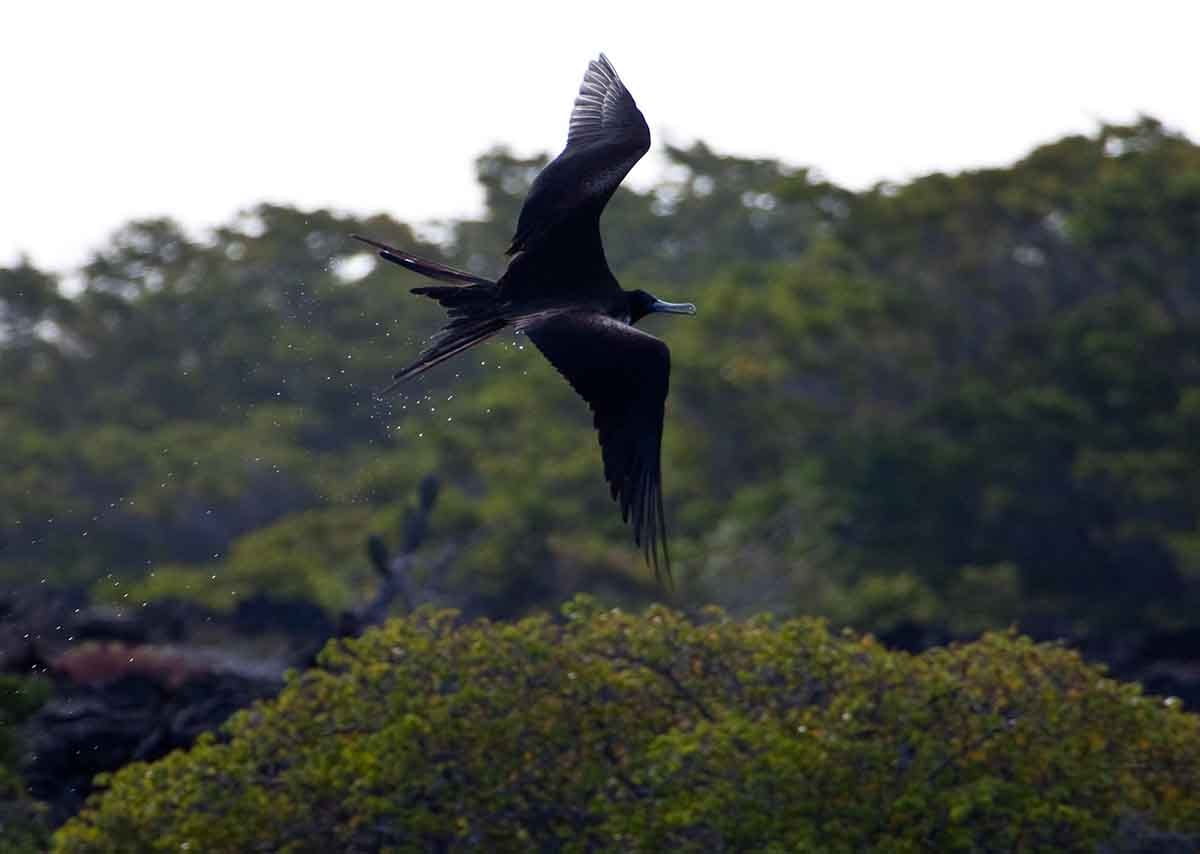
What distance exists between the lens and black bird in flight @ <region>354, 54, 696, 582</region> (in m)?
8.64

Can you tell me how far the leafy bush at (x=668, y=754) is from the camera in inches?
405

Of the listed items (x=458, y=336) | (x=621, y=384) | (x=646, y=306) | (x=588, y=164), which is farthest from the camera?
(x=646, y=306)

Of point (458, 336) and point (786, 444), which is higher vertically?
point (786, 444)

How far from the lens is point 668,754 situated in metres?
Result: 10.4

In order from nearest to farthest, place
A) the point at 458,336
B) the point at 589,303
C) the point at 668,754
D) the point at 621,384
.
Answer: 1. the point at 621,384
2. the point at 458,336
3. the point at 589,303
4. the point at 668,754

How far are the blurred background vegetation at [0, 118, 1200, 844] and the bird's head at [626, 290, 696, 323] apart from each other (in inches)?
386

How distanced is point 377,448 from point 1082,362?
39.5 ft

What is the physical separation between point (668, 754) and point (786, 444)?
20.0m

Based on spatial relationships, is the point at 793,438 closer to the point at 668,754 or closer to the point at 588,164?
the point at 668,754

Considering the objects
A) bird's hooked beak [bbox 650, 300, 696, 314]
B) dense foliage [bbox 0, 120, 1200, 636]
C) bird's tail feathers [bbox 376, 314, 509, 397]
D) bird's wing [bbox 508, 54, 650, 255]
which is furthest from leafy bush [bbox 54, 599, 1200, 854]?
dense foliage [bbox 0, 120, 1200, 636]

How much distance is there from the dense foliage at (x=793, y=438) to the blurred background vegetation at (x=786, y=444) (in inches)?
1.9

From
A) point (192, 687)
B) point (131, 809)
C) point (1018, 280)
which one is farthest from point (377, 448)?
point (131, 809)

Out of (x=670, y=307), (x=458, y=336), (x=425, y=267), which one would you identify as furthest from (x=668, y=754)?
(x=425, y=267)

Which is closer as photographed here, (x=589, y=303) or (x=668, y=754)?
(x=589, y=303)
